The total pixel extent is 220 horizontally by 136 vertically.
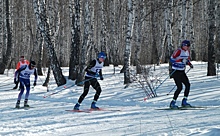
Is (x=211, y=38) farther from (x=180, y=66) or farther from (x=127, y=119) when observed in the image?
(x=127, y=119)


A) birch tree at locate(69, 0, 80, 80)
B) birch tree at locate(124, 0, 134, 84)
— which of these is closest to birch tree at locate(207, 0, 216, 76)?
birch tree at locate(124, 0, 134, 84)

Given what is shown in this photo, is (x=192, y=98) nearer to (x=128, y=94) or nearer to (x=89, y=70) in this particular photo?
(x=128, y=94)

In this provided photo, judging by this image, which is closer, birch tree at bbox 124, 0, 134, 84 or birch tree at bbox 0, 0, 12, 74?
birch tree at bbox 124, 0, 134, 84

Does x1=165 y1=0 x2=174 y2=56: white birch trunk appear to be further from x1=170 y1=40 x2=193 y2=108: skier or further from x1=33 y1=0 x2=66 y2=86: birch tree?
x1=170 y1=40 x2=193 y2=108: skier

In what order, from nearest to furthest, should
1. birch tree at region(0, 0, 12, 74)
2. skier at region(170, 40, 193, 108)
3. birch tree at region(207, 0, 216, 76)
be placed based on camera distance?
skier at region(170, 40, 193, 108)
birch tree at region(207, 0, 216, 76)
birch tree at region(0, 0, 12, 74)

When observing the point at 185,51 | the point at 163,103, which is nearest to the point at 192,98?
the point at 163,103

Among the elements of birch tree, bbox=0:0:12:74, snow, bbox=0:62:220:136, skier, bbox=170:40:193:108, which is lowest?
snow, bbox=0:62:220:136

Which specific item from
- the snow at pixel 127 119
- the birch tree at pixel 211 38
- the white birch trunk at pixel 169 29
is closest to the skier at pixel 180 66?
the snow at pixel 127 119

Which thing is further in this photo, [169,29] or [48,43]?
[169,29]

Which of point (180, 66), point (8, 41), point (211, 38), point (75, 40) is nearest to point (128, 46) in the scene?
point (75, 40)

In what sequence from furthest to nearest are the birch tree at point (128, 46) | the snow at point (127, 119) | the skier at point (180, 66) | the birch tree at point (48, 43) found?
1. the birch tree at point (48, 43)
2. the birch tree at point (128, 46)
3. the skier at point (180, 66)
4. the snow at point (127, 119)

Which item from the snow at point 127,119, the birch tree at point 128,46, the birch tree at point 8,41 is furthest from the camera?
the birch tree at point 8,41

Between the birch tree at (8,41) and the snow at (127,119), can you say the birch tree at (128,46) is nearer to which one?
the snow at (127,119)

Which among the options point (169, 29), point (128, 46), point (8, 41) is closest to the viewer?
point (128, 46)
